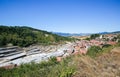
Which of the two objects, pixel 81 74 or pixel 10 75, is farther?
pixel 10 75

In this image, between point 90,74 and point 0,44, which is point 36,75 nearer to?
point 90,74

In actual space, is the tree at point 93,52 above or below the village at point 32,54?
above

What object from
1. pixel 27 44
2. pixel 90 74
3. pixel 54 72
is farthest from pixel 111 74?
pixel 27 44

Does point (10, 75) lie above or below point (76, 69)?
below

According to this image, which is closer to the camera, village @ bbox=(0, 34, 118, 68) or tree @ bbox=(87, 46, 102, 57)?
tree @ bbox=(87, 46, 102, 57)

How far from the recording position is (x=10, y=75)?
799cm

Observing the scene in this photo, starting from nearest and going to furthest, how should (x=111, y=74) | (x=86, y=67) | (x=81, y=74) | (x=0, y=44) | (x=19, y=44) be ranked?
(x=81, y=74) < (x=111, y=74) < (x=86, y=67) < (x=0, y=44) < (x=19, y=44)

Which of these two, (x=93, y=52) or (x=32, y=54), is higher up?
(x=93, y=52)

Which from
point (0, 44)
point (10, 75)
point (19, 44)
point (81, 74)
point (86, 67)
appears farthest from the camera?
point (19, 44)

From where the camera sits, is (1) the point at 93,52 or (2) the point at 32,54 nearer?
(1) the point at 93,52

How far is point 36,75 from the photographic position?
668 centimetres

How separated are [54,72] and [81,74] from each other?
1.03 metres

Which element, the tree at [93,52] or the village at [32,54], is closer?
the tree at [93,52]

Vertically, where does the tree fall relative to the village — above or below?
above
